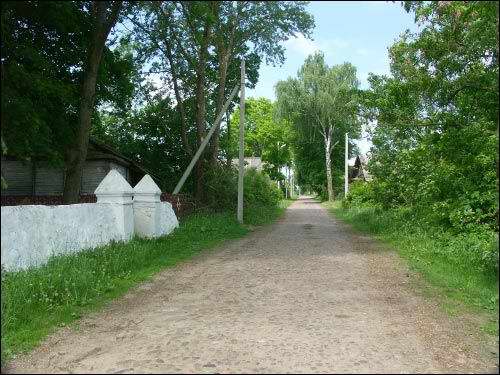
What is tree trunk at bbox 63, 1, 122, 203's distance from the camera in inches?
546

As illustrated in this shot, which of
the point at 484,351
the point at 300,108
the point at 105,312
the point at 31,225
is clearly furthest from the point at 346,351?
the point at 300,108

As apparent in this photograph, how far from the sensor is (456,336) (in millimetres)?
5797

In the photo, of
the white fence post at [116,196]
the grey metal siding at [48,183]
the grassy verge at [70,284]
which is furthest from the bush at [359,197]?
the white fence post at [116,196]

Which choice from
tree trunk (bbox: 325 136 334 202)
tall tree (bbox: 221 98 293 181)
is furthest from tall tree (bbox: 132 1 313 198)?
tall tree (bbox: 221 98 293 181)

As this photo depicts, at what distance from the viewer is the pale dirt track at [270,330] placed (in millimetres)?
4805

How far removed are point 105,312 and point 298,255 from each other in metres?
6.02

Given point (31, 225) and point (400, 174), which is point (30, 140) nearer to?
point (31, 225)

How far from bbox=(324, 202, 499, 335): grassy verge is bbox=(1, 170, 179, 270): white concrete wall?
21.3ft

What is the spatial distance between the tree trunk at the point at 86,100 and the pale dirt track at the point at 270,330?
621 cm

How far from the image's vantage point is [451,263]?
10078 mm

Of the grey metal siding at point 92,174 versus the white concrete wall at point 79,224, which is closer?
the white concrete wall at point 79,224

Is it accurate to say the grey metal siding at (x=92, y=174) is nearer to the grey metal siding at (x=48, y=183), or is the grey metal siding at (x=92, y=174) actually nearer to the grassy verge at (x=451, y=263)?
the grey metal siding at (x=48, y=183)

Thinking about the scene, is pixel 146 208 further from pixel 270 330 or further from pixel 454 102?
pixel 270 330

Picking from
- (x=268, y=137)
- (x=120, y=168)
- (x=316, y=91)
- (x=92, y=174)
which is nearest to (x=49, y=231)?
(x=92, y=174)
